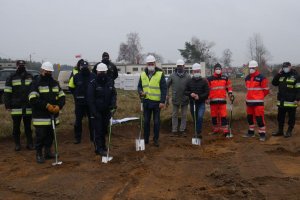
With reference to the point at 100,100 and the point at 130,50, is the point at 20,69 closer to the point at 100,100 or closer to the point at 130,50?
the point at 100,100

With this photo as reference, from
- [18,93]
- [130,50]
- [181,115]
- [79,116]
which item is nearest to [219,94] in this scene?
[181,115]

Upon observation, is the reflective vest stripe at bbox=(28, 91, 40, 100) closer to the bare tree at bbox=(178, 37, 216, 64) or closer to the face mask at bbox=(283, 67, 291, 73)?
the face mask at bbox=(283, 67, 291, 73)

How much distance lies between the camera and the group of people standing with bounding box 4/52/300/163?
8352mm

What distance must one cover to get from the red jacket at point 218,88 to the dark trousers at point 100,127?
11.4 ft

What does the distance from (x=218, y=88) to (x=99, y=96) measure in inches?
152

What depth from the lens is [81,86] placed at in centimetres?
991

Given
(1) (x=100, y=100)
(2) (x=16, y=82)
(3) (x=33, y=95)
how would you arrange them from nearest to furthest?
1. (3) (x=33, y=95)
2. (1) (x=100, y=100)
3. (2) (x=16, y=82)

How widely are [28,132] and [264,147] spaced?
565 cm

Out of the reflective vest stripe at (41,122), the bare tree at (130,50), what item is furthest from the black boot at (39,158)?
the bare tree at (130,50)

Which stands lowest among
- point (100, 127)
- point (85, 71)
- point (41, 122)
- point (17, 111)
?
point (100, 127)

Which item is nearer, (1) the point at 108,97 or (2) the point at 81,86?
A: (1) the point at 108,97

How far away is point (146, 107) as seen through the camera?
9.80 meters

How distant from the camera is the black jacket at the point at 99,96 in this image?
860 cm

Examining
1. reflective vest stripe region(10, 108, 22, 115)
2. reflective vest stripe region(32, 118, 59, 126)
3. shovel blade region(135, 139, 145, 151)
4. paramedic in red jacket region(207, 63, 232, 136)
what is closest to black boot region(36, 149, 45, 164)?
reflective vest stripe region(32, 118, 59, 126)
